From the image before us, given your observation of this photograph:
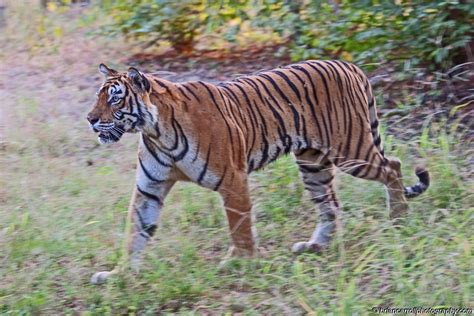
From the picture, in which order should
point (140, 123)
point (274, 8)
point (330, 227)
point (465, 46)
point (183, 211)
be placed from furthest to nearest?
point (274, 8)
point (465, 46)
point (183, 211)
point (330, 227)
point (140, 123)

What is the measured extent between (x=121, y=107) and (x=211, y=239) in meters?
1.03

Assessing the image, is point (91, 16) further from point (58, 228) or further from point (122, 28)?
point (58, 228)

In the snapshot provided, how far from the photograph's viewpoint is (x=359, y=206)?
532 cm

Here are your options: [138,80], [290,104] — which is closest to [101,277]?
[138,80]

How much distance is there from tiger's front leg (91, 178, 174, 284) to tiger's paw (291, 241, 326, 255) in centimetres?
80

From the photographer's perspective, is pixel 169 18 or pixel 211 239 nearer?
pixel 211 239

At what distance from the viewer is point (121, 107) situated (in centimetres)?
455

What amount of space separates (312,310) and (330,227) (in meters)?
1.07

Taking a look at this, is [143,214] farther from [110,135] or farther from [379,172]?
[379,172]

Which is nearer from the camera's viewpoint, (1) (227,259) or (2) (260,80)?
(1) (227,259)

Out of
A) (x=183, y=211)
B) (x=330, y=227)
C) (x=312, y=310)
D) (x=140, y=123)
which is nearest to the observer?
(x=312, y=310)

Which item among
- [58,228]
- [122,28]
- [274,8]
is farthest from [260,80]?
[122,28]

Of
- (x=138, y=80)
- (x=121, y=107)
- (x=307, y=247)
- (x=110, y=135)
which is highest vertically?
(x=138, y=80)

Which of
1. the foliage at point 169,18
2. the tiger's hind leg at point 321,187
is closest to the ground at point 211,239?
the tiger's hind leg at point 321,187
